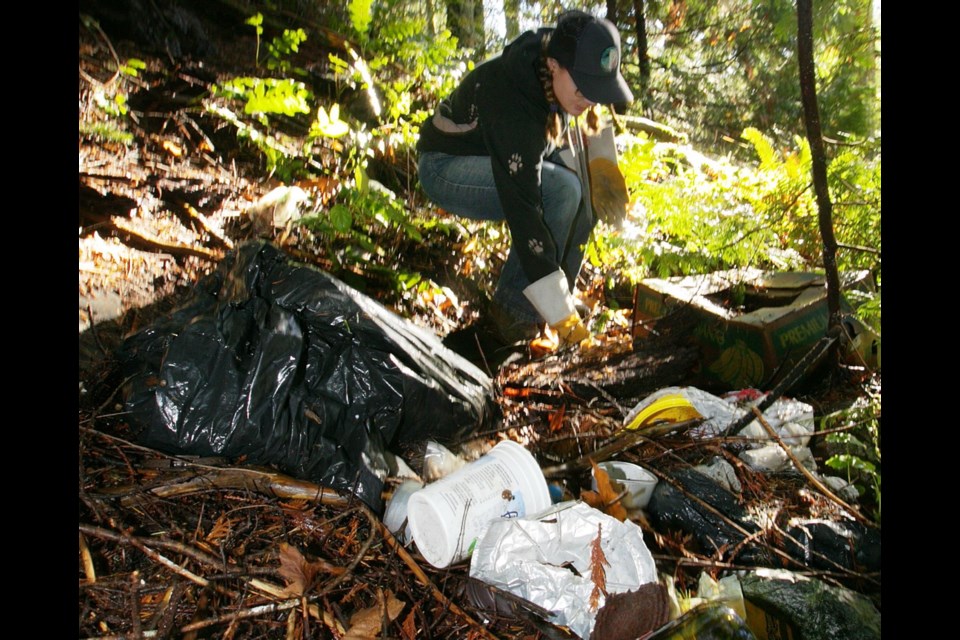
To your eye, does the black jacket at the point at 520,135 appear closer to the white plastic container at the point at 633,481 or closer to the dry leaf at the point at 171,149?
the white plastic container at the point at 633,481

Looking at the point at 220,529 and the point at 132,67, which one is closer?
the point at 220,529

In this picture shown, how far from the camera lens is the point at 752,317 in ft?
8.68

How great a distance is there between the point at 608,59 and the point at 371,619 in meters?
2.11

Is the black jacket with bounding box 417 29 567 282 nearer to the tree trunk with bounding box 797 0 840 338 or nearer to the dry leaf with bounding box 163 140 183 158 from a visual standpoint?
the tree trunk with bounding box 797 0 840 338

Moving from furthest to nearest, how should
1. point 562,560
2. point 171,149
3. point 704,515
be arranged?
1. point 171,149
2. point 704,515
3. point 562,560

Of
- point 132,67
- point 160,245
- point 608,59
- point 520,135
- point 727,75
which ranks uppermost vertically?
point 727,75

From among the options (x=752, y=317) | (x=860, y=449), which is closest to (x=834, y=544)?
(x=860, y=449)

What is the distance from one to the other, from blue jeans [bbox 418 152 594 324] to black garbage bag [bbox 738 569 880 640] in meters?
1.62

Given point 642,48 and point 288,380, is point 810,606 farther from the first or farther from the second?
point 642,48

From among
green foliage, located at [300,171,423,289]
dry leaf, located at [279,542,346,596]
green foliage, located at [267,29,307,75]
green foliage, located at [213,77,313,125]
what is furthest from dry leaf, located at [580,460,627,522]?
green foliage, located at [267,29,307,75]

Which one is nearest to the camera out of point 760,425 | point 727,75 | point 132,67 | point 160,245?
point 760,425

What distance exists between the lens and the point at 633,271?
3.56 metres

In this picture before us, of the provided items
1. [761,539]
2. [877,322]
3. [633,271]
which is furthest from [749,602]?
[633,271]

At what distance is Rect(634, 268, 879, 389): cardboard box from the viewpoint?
260cm
